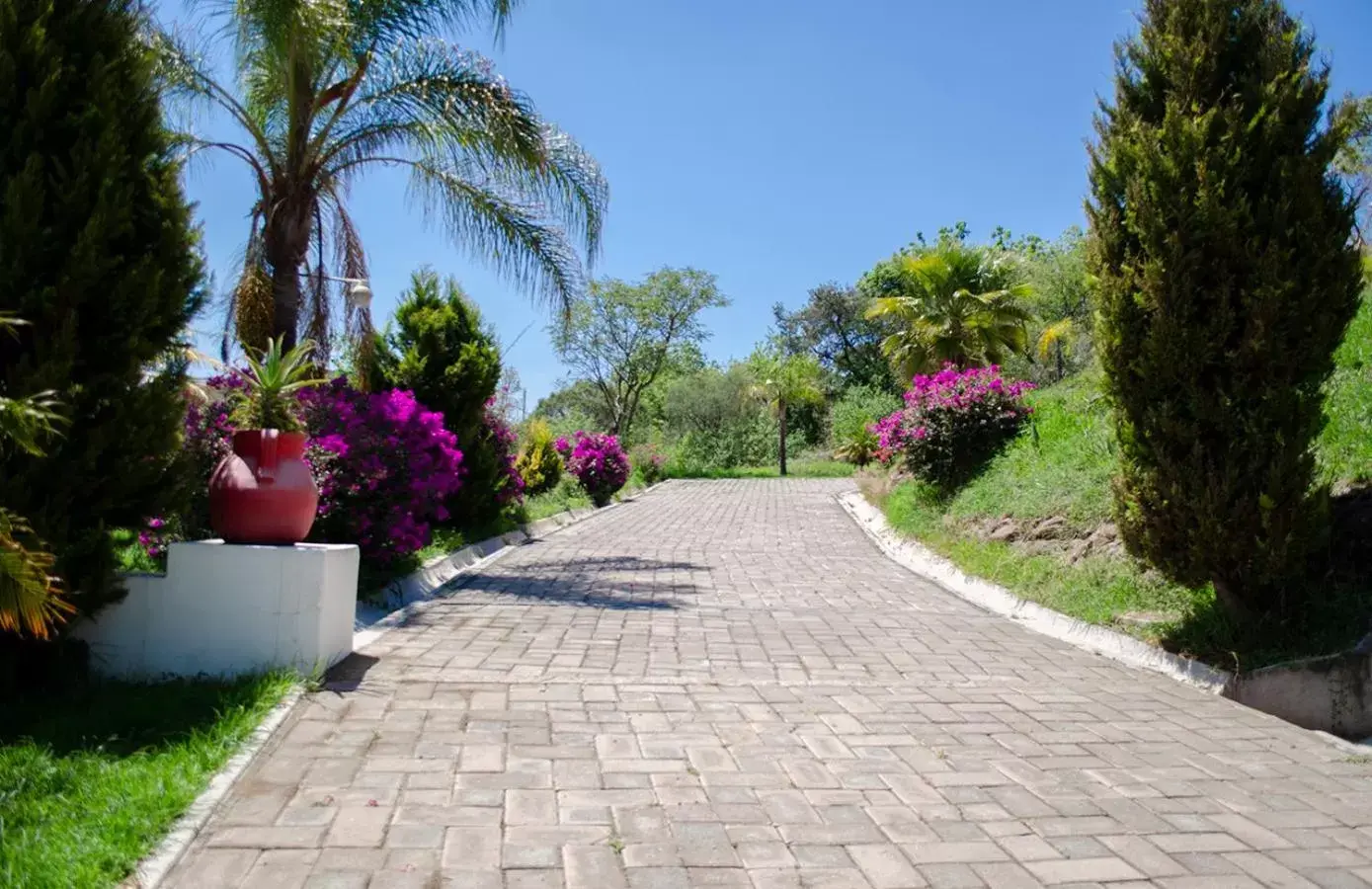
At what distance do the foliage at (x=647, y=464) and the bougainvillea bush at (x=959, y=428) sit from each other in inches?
698

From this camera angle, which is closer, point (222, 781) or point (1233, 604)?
point (222, 781)

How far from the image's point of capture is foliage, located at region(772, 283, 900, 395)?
49.8 metres

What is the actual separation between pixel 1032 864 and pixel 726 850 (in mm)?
1035

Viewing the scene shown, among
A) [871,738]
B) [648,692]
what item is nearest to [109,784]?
[648,692]

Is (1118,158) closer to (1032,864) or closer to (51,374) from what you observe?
(1032,864)

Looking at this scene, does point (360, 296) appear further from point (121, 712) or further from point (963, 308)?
point (963, 308)

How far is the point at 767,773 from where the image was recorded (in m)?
4.04

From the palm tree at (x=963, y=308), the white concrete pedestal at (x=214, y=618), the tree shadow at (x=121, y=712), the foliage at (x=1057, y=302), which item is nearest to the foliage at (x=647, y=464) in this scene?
the palm tree at (x=963, y=308)

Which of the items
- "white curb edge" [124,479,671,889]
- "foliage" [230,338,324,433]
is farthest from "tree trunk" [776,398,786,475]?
"foliage" [230,338,324,433]

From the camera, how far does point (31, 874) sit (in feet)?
9.10

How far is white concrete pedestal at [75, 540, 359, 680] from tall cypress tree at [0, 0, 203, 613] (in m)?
0.25

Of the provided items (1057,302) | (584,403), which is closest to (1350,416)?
(1057,302)

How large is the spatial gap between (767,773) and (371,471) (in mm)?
5389

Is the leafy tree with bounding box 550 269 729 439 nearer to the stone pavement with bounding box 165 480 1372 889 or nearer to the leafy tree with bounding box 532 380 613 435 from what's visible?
the leafy tree with bounding box 532 380 613 435
